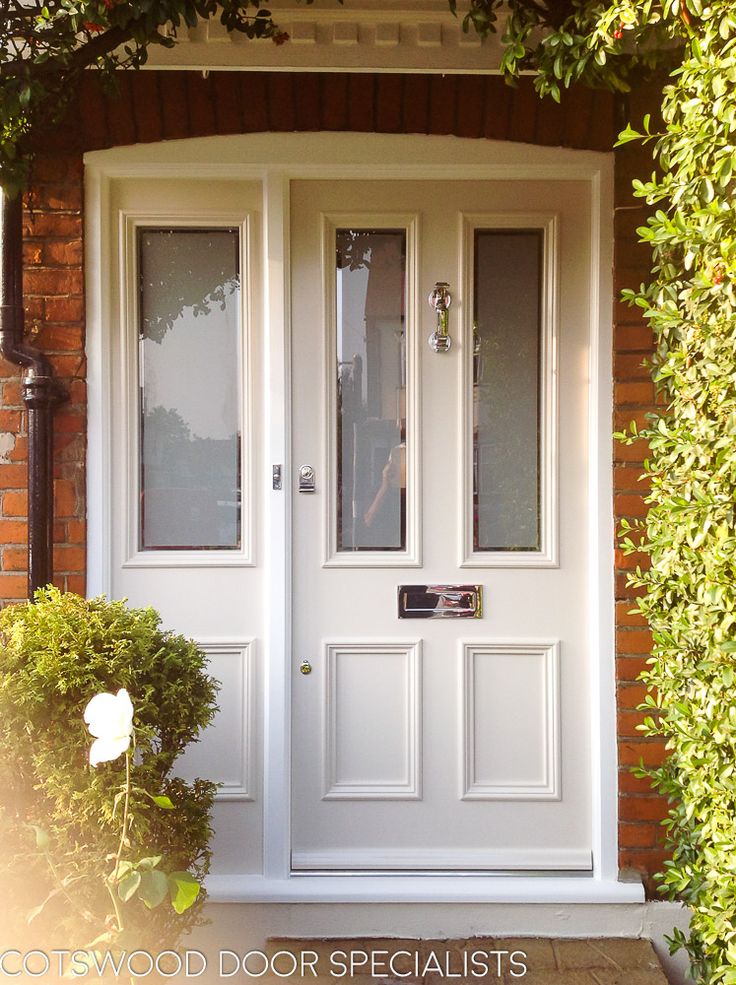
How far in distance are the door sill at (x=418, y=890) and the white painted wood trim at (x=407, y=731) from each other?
28cm

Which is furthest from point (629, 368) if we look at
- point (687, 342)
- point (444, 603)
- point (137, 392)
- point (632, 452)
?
point (137, 392)

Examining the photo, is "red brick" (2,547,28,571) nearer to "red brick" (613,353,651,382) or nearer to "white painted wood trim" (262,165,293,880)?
"white painted wood trim" (262,165,293,880)

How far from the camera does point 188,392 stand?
306 cm

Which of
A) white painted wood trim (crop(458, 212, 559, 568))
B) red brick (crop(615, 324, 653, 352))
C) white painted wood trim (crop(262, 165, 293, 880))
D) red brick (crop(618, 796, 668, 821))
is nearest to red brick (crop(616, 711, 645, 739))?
red brick (crop(618, 796, 668, 821))

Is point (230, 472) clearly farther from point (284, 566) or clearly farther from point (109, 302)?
point (109, 302)

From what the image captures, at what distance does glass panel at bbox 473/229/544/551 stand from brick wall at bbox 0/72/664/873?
1.01 ft

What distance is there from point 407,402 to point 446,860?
1660 millimetres

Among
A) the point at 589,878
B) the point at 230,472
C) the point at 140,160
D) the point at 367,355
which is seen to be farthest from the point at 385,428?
the point at 589,878

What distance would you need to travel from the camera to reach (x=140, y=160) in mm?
2936

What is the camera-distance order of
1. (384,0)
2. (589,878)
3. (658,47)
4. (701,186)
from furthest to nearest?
(589,878)
(384,0)
(658,47)
(701,186)

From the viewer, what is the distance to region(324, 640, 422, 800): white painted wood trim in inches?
117

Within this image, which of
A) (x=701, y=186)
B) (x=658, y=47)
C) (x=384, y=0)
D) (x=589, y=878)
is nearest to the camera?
(x=701, y=186)

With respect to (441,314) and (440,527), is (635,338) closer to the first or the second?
(441,314)

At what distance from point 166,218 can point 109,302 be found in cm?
37
